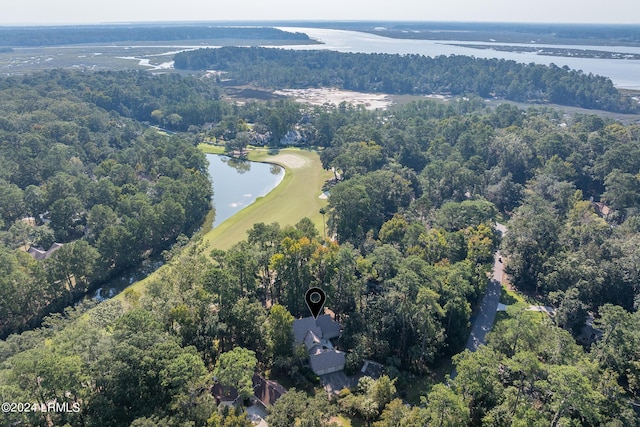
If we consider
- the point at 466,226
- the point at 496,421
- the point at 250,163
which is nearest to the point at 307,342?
the point at 496,421

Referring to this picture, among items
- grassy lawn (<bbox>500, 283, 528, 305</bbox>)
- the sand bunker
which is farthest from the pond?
the sand bunker

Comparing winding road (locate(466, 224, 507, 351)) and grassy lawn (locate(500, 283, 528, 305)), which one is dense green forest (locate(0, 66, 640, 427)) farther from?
grassy lawn (locate(500, 283, 528, 305))

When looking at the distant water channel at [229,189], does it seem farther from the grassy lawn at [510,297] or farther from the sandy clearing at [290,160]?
the grassy lawn at [510,297]

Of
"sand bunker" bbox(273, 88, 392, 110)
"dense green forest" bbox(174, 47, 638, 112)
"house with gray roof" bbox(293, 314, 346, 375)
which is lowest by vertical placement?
"house with gray roof" bbox(293, 314, 346, 375)

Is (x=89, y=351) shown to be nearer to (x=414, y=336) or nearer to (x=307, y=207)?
(x=414, y=336)

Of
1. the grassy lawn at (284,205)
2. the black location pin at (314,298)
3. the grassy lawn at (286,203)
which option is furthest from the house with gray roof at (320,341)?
the grassy lawn at (284,205)
